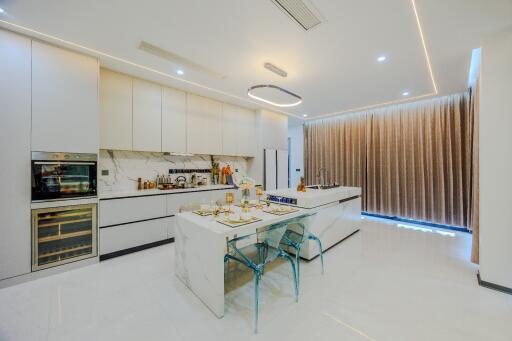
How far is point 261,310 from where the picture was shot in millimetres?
1888

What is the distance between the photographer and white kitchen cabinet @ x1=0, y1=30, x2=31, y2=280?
221 cm

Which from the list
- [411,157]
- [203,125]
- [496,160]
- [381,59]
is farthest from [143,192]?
[411,157]

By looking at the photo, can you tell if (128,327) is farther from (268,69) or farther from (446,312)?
(268,69)

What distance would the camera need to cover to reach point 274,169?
5188 mm

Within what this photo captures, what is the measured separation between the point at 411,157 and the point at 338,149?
163cm

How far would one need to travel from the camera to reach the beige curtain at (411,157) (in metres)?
4.05

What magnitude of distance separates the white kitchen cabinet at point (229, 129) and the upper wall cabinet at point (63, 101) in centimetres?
227

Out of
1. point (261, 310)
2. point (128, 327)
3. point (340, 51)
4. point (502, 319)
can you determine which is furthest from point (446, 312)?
point (340, 51)

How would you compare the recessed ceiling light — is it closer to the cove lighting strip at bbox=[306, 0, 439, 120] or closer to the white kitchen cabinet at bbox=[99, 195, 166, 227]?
the cove lighting strip at bbox=[306, 0, 439, 120]

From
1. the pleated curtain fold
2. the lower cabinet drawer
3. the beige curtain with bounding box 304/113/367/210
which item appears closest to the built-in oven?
the lower cabinet drawer

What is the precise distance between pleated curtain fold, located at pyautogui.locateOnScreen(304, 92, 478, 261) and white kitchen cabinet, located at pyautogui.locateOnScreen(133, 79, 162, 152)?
4.31m

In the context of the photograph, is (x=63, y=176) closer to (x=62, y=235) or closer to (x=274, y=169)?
(x=62, y=235)

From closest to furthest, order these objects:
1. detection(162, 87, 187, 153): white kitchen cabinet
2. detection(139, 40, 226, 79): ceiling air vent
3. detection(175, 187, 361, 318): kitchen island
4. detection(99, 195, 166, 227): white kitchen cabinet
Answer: detection(175, 187, 361, 318): kitchen island < detection(139, 40, 226, 79): ceiling air vent < detection(99, 195, 166, 227): white kitchen cabinet < detection(162, 87, 187, 153): white kitchen cabinet

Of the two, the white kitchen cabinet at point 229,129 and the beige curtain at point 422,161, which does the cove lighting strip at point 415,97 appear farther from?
the white kitchen cabinet at point 229,129
